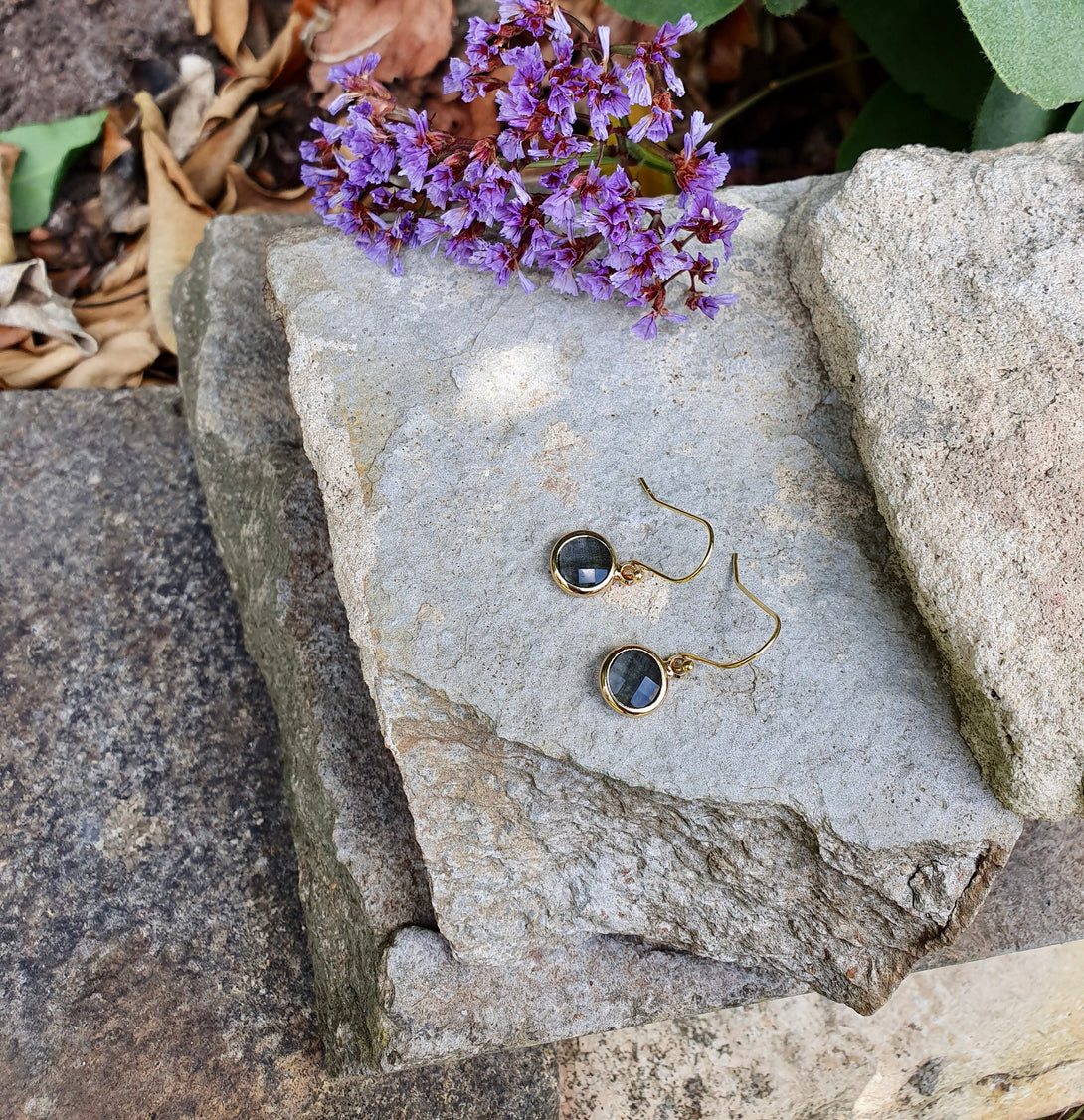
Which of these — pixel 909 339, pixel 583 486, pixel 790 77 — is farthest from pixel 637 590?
pixel 790 77

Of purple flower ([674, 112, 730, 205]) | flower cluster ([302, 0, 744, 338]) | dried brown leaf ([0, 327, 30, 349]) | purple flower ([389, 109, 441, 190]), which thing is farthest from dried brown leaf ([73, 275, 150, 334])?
purple flower ([674, 112, 730, 205])

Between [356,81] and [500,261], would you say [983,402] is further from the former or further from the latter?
[356,81]

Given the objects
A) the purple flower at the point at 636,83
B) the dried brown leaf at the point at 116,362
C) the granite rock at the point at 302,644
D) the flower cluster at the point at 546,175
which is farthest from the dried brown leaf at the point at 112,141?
the purple flower at the point at 636,83

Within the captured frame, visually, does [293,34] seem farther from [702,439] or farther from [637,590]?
[637,590]

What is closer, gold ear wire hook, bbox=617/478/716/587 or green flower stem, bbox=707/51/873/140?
gold ear wire hook, bbox=617/478/716/587

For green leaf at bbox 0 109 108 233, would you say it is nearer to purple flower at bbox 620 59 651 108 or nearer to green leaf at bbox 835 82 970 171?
purple flower at bbox 620 59 651 108

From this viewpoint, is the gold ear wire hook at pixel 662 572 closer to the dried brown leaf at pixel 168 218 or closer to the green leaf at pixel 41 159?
the dried brown leaf at pixel 168 218

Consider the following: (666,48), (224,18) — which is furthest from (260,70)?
(666,48)
